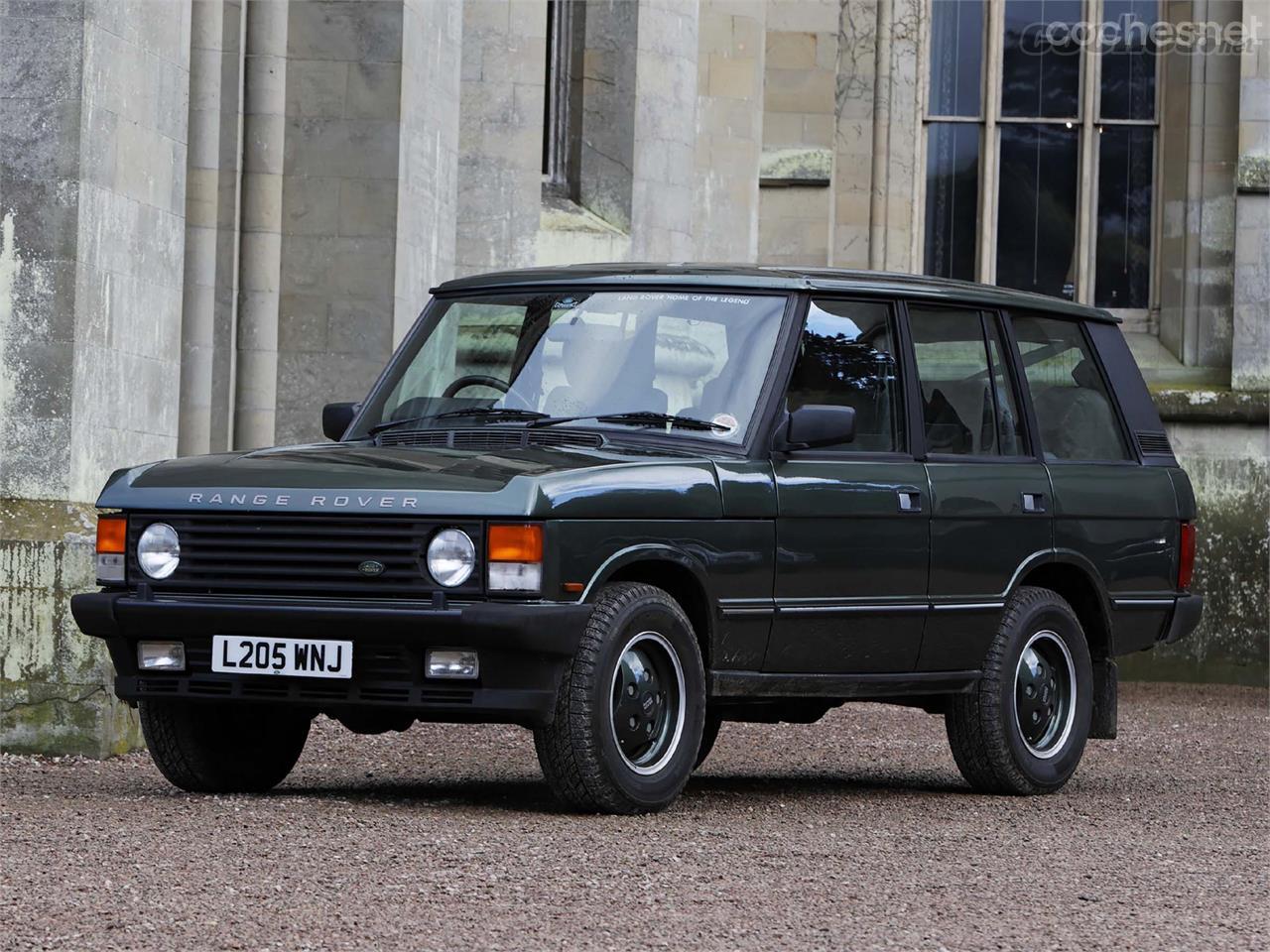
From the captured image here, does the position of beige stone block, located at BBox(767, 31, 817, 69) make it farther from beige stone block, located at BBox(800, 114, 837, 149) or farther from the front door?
the front door

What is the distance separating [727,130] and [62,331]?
9.31m

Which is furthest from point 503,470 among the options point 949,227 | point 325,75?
point 949,227

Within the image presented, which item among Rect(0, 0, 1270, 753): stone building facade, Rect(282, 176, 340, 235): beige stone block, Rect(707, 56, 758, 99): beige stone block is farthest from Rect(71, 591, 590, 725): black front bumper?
Rect(707, 56, 758, 99): beige stone block

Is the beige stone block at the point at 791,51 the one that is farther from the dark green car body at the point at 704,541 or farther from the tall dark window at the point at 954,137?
the dark green car body at the point at 704,541

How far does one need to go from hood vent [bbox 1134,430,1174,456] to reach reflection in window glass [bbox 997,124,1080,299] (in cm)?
1018

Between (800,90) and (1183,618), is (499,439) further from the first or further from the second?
(800,90)

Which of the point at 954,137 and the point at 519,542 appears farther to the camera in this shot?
the point at 954,137

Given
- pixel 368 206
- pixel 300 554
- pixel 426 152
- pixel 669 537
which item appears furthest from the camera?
pixel 426 152

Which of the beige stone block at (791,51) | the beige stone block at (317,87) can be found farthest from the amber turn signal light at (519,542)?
the beige stone block at (791,51)

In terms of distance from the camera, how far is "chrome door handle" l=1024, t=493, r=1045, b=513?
31.7 ft

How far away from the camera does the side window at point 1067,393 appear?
33.1 feet

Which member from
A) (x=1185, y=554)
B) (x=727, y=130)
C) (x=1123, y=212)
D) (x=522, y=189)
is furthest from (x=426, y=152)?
(x=1123, y=212)

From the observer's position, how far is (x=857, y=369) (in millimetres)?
9148

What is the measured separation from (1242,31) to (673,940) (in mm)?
14917
